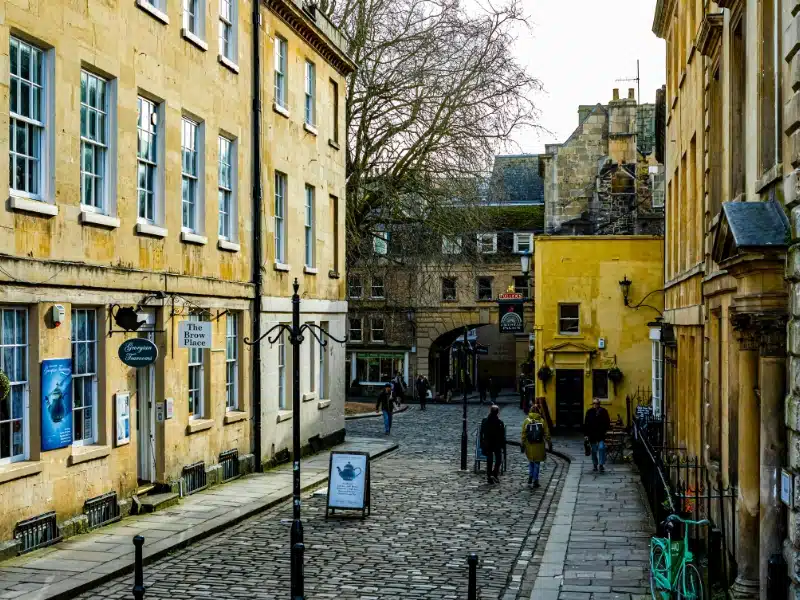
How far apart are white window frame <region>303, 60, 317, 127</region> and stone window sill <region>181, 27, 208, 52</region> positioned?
681cm

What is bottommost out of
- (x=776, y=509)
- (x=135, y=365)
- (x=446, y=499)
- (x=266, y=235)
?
(x=446, y=499)

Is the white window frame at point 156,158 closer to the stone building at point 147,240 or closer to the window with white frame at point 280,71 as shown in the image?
the stone building at point 147,240

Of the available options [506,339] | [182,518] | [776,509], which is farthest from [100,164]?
[506,339]

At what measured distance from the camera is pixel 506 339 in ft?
227

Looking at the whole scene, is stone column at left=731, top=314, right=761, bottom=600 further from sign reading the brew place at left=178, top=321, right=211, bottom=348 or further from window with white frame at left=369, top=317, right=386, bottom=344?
window with white frame at left=369, top=317, right=386, bottom=344

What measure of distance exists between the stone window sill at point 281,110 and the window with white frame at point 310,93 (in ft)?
6.75

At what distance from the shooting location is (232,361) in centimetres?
2062

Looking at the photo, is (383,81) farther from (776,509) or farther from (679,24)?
(776,509)

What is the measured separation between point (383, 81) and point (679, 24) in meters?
13.0

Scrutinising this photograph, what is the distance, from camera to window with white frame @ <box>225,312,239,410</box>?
67.2 feet

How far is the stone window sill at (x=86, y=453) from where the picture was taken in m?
14.1

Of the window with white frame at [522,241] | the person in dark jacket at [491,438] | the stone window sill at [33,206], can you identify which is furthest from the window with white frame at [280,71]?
the window with white frame at [522,241]

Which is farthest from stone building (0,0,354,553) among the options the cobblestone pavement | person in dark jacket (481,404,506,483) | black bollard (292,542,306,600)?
person in dark jacket (481,404,506,483)

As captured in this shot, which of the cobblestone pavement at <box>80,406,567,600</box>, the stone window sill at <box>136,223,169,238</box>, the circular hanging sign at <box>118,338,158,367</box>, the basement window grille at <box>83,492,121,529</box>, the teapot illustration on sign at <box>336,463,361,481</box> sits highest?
the stone window sill at <box>136,223,169,238</box>
